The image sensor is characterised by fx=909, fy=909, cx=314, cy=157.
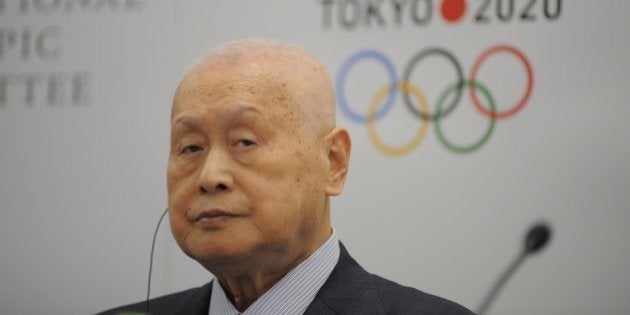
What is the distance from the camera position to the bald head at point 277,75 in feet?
5.19

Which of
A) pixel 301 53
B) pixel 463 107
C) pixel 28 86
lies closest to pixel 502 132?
pixel 463 107

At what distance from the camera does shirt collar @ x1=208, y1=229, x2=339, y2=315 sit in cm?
163

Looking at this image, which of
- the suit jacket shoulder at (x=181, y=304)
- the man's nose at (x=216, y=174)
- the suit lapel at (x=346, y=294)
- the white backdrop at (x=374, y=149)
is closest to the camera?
the man's nose at (x=216, y=174)

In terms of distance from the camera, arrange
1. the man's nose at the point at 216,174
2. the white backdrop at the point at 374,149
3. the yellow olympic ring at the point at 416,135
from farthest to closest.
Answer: the yellow olympic ring at the point at 416,135 < the white backdrop at the point at 374,149 < the man's nose at the point at 216,174

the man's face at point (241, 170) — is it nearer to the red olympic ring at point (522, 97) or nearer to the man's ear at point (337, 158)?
the man's ear at point (337, 158)

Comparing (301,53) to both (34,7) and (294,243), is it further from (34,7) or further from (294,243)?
(34,7)

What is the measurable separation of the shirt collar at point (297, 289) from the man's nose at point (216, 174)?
231 mm

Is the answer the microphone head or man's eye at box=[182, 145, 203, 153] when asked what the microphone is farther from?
man's eye at box=[182, 145, 203, 153]

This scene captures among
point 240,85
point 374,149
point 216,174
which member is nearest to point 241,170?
point 216,174

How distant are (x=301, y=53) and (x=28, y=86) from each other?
1010mm

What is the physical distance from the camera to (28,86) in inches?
93.4

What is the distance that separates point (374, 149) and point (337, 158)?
0.36m

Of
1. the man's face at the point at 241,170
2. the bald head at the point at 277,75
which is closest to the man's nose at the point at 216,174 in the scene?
the man's face at the point at 241,170

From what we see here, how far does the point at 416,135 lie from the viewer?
2023mm
